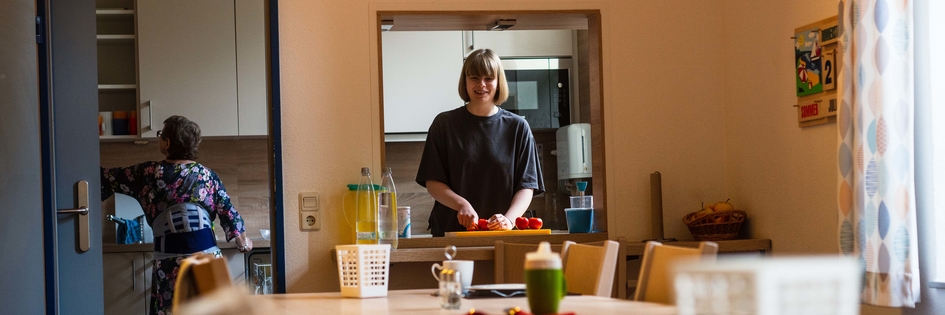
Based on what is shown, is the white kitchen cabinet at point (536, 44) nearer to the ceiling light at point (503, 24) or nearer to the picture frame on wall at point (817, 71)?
the ceiling light at point (503, 24)

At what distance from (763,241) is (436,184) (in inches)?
50.1

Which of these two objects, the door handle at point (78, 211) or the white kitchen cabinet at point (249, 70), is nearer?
the door handle at point (78, 211)

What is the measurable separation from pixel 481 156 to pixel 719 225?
0.98m

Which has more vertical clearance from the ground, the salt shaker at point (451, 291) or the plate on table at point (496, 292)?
the salt shaker at point (451, 291)

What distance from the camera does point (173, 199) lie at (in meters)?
3.92

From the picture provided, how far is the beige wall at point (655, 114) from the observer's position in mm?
3191

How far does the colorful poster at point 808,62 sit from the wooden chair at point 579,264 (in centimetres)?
101

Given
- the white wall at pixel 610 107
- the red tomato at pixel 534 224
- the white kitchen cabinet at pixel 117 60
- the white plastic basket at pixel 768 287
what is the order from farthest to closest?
the white kitchen cabinet at pixel 117 60 → the red tomato at pixel 534 224 → the white wall at pixel 610 107 → the white plastic basket at pixel 768 287

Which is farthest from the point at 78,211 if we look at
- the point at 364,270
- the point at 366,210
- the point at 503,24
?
the point at 364,270

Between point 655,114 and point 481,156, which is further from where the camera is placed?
point 481,156

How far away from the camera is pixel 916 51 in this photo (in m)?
2.52

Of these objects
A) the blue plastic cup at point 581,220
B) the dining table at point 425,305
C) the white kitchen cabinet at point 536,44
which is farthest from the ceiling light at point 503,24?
the white kitchen cabinet at point 536,44

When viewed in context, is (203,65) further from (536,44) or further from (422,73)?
(536,44)

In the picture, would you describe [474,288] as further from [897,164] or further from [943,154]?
[943,154]
